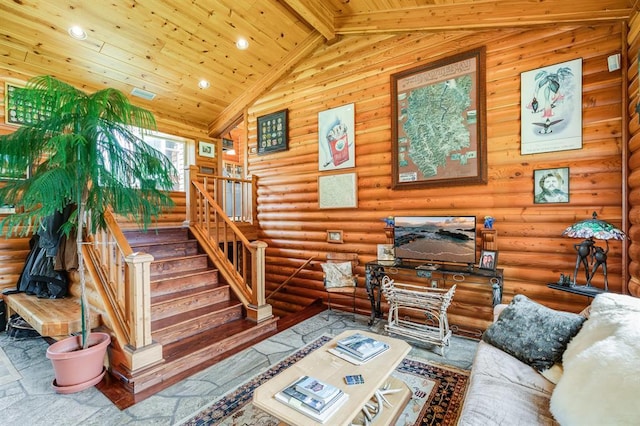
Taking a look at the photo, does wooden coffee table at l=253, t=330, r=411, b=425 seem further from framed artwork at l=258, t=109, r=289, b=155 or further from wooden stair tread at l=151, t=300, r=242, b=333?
framed artwork at l=258, t=109, r=289, b=155

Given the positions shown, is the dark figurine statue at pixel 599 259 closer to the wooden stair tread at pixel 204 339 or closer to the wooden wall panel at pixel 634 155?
the wooden wall panel at pixel 634 155

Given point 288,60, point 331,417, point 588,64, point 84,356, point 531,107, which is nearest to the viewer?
point 331,417

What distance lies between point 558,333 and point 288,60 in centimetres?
497

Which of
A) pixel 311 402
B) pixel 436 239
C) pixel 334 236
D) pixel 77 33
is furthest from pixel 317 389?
pixel 77 33

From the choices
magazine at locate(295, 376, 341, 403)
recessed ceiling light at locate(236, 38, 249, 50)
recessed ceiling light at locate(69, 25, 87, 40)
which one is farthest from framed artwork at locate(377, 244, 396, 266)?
recessed ceiling light at locate(69, 25, 87, 40)

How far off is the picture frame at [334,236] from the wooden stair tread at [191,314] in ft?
5.45

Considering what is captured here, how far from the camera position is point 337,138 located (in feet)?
15.0

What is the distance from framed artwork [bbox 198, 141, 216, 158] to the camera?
19.7 ft

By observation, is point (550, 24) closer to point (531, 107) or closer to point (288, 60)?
point (531, 107)

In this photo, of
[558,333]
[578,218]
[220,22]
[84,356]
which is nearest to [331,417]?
[558,333]

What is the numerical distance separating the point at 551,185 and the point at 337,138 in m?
2.73

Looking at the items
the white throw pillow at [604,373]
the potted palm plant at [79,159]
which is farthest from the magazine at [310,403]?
the potted palm plant at [79,159]

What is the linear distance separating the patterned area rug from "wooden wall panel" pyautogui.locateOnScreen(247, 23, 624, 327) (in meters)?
1.18

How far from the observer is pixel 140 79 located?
455 cm
